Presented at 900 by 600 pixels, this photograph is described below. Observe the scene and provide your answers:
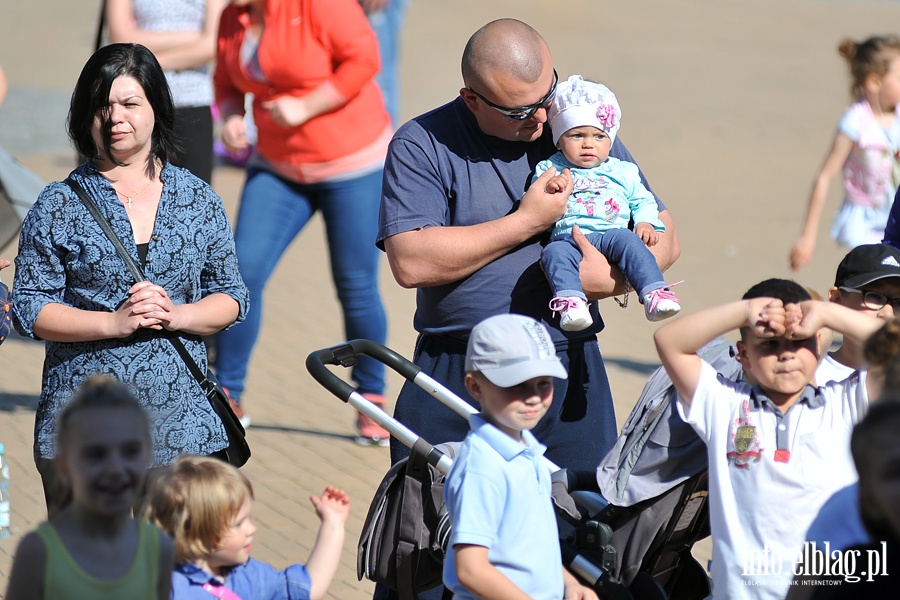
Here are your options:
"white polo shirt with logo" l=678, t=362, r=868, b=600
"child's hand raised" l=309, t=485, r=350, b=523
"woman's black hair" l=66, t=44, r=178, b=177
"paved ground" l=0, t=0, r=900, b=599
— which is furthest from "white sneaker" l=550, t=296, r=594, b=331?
"paved ground" l=0, t=0, r=900, b=599

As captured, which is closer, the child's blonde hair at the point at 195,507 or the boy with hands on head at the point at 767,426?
the child's blonde hair at the point at 195,507

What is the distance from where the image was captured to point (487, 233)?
3789 millimetres

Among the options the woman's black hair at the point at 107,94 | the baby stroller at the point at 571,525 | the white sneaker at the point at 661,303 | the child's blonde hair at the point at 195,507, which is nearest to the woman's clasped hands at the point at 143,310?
the woman's black hair at the point at 107,94

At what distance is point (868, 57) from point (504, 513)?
486 cm

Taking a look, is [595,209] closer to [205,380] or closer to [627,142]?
[205,380]

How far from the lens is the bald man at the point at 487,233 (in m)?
3.79

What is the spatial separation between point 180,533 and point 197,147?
371 cm

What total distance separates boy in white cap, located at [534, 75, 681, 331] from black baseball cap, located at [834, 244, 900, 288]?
54cm

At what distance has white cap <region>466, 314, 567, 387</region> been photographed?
309cm

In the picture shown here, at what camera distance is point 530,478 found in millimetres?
3135

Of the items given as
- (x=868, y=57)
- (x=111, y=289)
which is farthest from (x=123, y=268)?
(x=868, y=57)

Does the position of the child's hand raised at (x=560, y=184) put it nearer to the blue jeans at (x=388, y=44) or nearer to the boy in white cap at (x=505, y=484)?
the boy in white cap at (x=505, y=484)

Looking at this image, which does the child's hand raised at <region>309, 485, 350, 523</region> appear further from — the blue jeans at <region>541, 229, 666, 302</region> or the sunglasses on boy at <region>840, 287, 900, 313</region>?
the sunglasses on boy at <region>840, 287, 900, 313</region>

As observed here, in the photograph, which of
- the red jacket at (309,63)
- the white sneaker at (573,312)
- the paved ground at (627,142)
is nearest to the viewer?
the white sneaker at (573,312)
